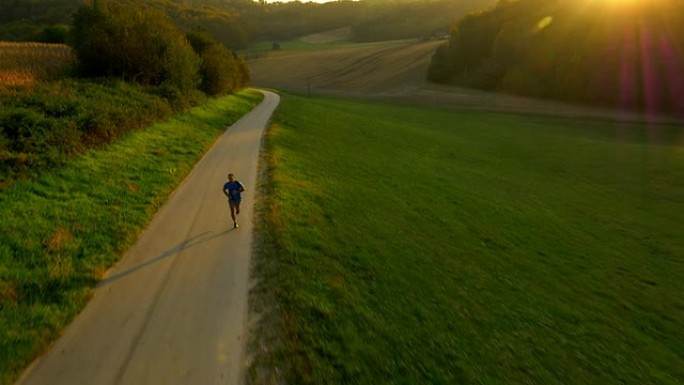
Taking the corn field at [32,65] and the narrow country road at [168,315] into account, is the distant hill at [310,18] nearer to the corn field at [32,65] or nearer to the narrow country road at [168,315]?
the corn field at [32,65]

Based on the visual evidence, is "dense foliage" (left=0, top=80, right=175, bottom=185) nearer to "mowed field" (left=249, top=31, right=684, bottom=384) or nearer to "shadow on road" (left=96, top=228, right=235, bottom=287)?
"shadow on road" (left=96, top=228, right=235, bottom=287)

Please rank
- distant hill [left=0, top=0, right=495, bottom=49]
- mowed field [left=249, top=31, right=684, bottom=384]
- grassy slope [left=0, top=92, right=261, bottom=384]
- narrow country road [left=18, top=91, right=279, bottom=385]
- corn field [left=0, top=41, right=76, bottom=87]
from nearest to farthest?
narrow country road [left=18, top=91, right=279, bottom=385] < grassy slope [left=0, top=92, right=261, bottom=384] < mowed field [left=249, top=31, right=684, bottom=384] < corn field [left=0, top=41, right=76, bottom=87] < distant hill [left=0, top=0, right=495, bottom=49]

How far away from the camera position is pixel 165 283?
Answer: 31.2ft

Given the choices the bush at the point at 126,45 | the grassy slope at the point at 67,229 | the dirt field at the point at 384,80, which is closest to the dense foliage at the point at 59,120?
the grassy slope at the point at 67,229

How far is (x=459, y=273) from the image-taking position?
11.6 m

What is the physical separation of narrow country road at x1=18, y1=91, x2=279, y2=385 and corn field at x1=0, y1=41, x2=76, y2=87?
1453 centimetres

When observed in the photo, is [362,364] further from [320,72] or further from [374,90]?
[320,72]

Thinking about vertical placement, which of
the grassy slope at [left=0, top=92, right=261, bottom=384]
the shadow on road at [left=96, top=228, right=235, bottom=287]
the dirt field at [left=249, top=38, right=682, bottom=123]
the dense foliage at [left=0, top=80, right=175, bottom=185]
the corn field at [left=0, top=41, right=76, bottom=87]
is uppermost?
the corn field at [left=0, top=41, right=76, bottom=87]

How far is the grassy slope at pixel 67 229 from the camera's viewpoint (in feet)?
25.3

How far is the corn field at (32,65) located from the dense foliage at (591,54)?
218 ft

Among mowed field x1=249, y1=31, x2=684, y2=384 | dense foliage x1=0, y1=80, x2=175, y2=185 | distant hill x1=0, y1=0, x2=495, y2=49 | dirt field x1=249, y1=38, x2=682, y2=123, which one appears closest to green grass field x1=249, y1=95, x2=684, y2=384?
mowed field x1=249, y1=31, x2=684, y2=384

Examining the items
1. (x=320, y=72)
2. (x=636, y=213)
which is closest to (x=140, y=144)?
(x=636, y=213)

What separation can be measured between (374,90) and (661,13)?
157 feet

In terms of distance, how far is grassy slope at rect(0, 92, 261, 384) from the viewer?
771 centimetres
